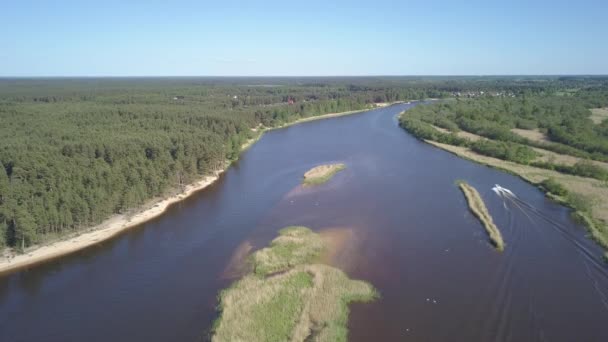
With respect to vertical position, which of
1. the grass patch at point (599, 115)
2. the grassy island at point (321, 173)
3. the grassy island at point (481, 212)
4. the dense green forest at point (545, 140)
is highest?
the grass patch at point (599, 115)

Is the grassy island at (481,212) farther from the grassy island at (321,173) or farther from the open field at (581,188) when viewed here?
the grassy island at (321,173)

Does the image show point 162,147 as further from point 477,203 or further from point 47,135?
point 477,203

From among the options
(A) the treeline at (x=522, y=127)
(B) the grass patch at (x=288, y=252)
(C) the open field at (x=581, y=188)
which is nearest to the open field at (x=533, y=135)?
(A) the treeline at (x=522, y=127)

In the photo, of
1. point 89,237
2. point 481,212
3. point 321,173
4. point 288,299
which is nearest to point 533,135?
point 481,212

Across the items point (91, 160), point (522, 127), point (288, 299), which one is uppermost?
point (91, 160)

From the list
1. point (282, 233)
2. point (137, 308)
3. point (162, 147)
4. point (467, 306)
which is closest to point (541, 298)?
point (467, 306)

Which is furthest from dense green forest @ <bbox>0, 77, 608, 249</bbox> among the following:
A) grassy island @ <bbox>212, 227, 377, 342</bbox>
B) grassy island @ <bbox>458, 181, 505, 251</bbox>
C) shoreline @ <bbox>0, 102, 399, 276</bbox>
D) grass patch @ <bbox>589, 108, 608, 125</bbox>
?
grassy island @ <bbox>458, 181, 505, 251</bbox>

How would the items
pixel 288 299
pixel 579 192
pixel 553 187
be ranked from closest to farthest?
pixel 288 299 < pixel 579 192 < pixel 553 187

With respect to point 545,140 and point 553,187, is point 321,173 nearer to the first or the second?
point 553,187
